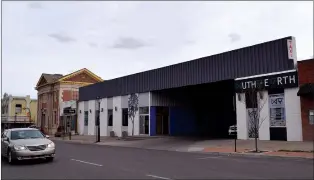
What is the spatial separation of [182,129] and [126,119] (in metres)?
6.19

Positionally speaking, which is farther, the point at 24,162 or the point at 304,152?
the point at 304,152

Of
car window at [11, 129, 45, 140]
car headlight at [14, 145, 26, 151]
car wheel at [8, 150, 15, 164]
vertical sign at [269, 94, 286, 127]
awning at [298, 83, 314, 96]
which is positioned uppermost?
awning at [298, 83, 314, 96]

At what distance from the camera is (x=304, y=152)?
17.0 m

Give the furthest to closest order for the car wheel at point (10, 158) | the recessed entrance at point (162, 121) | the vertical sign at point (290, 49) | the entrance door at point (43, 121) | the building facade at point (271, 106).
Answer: the entrance door at point (43, 121)
the recessed entrance at point (162, 121)
the vertical sign at point (290, 49)
the building facade at point (271, 106)
the car wheel at point (10, 158)

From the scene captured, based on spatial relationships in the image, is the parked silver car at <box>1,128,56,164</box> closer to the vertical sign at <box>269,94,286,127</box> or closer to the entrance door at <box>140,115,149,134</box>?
the vertical sign at <box>269,94,286,127</box>

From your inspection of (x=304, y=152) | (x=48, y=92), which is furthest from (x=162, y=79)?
(x=48, y=92)

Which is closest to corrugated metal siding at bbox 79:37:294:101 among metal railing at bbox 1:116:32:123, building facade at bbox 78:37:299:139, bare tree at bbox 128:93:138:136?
building facade at bbox 78:37:299:139

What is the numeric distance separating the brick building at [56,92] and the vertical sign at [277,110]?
120 ft

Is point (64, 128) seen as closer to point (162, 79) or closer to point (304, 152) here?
point (162, 79)

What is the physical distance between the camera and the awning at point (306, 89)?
20812 mm

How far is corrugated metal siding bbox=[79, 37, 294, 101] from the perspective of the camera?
923 inches

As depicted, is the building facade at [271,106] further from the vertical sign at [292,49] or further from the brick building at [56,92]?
the brick building at [56,92]

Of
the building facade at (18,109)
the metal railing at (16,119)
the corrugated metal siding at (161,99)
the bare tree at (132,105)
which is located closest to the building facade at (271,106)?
the corrugated metal siding at (161,99)

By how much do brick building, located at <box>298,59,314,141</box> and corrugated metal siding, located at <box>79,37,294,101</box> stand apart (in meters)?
1.06
